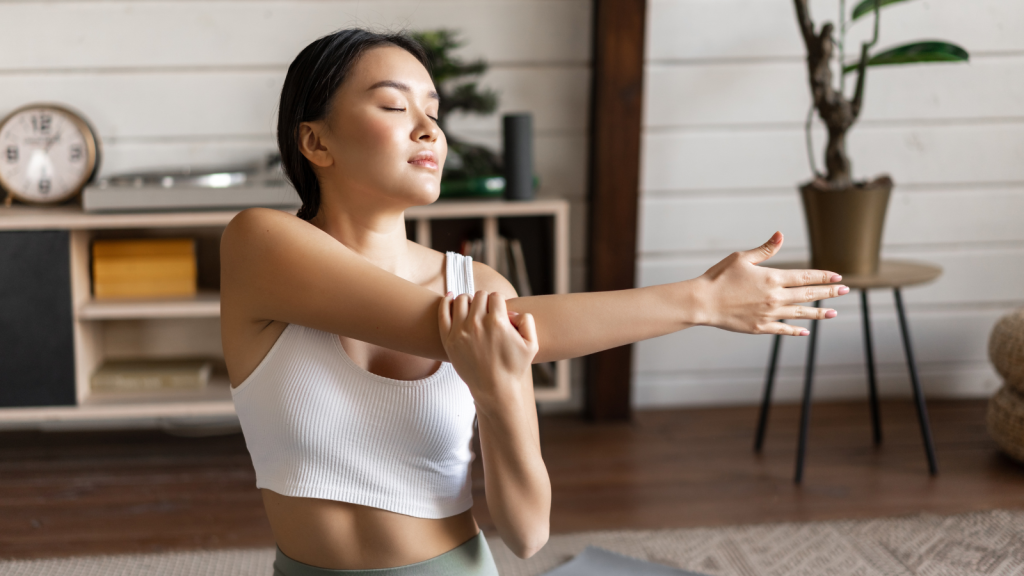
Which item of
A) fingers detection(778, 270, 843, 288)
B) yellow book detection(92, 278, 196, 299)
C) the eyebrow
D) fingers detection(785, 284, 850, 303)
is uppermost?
the eyebrow

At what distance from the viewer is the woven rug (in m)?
1.75

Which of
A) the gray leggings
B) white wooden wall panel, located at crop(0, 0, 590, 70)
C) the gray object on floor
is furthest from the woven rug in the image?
white wooden wall panel, located at crop(0, 0, 590, 70)

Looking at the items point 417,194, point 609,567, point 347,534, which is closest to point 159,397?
point 609,567

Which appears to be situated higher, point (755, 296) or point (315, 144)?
point (315, 144)

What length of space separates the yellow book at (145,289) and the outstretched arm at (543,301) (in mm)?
1575

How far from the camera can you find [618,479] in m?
2.23

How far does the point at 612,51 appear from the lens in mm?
2371

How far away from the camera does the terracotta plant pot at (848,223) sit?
2.11 m

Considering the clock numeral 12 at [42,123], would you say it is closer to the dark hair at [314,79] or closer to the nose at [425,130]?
the dark hair at [314,79]

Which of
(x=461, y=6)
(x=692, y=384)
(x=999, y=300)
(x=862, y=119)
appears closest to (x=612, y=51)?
(x=461, y=6)

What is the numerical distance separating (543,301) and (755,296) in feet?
0.75

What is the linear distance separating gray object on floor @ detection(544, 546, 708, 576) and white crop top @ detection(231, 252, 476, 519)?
0.87 meters

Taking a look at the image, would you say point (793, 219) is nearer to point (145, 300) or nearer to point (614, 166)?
point (614, 166)

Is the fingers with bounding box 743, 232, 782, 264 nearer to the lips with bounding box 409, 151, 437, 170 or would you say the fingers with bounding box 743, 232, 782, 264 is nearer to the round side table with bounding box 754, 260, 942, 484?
the lips with bounding box 409, 151, 437, 170
